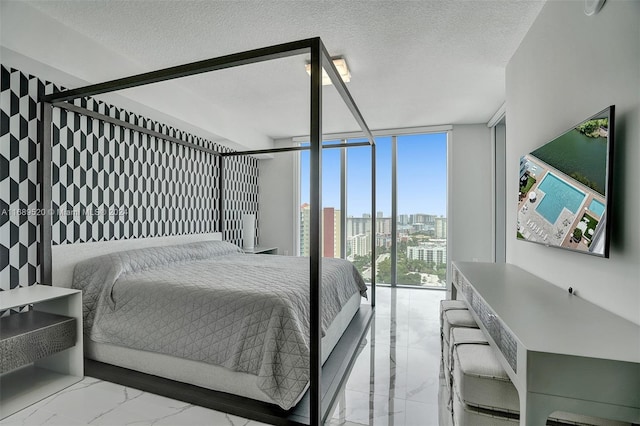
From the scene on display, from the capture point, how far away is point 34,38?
2146 mm

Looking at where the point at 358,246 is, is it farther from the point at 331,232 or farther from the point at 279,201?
the point at 279,201

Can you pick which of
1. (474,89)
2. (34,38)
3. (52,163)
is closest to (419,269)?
(474,89)

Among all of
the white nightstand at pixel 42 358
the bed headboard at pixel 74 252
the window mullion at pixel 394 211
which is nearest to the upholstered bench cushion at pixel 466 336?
the white nightstand at pixel 42 358

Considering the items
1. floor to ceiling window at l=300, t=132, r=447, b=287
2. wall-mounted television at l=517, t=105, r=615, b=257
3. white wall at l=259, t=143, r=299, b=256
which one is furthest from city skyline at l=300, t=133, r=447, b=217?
wall-mounted television at l=517, t=105, r=615, b=257

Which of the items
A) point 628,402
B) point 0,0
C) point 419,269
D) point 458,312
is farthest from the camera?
point 419,269

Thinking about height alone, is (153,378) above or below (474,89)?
below

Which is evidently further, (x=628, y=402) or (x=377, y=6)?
(x=377, y=6)

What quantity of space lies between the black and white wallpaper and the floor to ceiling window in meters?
2.19

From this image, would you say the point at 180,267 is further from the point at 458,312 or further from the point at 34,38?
the point at 458,312

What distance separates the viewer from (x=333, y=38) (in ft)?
8.27

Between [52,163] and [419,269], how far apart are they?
4.89 meters

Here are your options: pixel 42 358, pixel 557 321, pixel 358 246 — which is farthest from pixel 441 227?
pixel 42 358

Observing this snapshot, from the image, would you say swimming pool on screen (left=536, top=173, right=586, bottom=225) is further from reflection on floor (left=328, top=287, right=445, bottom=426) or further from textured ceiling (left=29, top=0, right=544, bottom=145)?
reflection on floor (left=328, top=287, right=445, bottom=426)

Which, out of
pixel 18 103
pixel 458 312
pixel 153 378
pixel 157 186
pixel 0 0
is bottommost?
pixel 153 378
